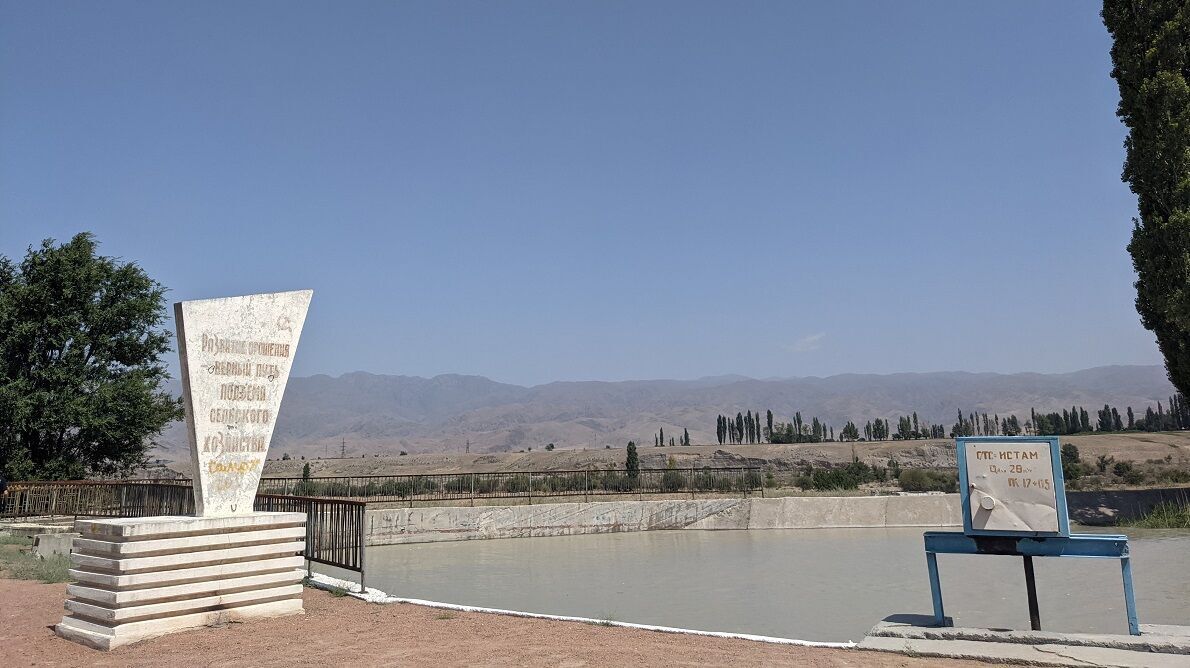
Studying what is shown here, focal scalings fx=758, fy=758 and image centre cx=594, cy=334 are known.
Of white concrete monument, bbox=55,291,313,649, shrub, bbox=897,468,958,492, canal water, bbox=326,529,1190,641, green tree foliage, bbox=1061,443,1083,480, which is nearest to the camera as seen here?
white concrete monument, bbox=55,291,313,649

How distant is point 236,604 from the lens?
8.30 metres

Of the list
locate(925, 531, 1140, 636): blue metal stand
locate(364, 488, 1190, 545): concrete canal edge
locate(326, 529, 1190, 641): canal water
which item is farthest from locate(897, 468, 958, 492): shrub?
locate(925, 531, 1140, 636): blue metal stand

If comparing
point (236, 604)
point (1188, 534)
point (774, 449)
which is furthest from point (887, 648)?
point (774, 449)

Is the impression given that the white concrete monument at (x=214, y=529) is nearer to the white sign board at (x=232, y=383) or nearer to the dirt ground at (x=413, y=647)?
the white sign board at (x=232, y=383)

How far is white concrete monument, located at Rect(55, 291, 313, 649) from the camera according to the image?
7.59m

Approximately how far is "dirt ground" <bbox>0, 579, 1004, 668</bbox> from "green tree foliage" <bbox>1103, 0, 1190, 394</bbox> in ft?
64.8

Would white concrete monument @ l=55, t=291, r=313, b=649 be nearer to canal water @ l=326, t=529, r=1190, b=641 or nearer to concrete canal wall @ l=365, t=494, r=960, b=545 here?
canal water @ l=326, t=529, r=1190, b=641

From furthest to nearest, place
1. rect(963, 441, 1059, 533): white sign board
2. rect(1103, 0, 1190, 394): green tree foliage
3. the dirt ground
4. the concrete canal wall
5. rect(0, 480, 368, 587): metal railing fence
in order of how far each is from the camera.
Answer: the concrete canal wall < rect(1103, 0, 1190, 394): green tree foliage < rect(0, 480, 368, 587): metal railing fence < rect(963, 441, 1059, 533): white sign board < the dirt ground

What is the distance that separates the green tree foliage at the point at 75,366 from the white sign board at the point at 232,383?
19.7 metres

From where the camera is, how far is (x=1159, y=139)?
68.5 feet

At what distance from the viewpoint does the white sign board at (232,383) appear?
857 cm

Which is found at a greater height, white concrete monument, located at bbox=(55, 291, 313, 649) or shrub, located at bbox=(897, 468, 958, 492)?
white concrete monument, located at bbox=(55, 291, 313, 649)

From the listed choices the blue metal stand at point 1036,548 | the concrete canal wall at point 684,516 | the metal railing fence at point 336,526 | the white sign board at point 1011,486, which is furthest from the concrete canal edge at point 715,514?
the white sign board at point 1011,486

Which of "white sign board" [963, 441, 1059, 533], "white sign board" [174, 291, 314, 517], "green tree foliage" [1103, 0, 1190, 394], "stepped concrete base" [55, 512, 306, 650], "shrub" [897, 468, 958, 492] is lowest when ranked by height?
"shrub" [897, 468, 958, 492]
